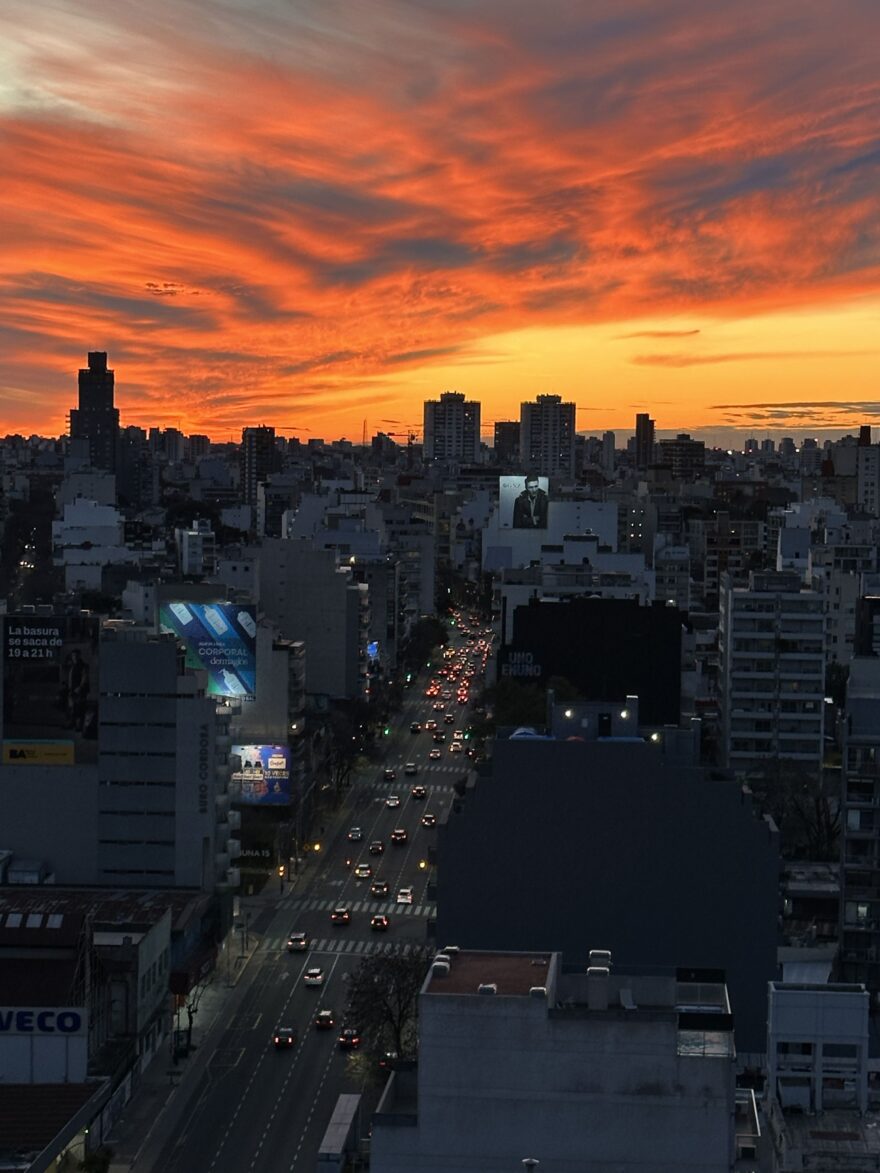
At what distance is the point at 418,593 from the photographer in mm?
117688

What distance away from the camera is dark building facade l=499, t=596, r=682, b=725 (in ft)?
221

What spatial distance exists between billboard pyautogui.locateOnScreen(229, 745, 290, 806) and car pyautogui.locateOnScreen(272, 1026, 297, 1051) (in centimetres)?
1811

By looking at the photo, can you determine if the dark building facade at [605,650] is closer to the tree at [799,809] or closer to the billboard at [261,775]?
the tree at [799,809]

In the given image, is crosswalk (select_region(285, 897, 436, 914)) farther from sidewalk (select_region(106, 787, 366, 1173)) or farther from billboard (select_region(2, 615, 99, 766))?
billboard (select_region(2, 615, 99, 766))

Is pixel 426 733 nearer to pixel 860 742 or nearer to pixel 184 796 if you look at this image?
pixel 184 796

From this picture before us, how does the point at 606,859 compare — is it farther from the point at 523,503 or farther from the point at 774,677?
the point at 523,503

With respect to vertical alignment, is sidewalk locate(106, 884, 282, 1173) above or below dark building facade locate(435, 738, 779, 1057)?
below

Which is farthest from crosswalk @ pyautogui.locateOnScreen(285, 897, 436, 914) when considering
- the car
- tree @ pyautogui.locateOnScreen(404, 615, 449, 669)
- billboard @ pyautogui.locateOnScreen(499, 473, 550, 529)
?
billboard @ pyautogui.locateOnScreen(499, 473, 550, 529)

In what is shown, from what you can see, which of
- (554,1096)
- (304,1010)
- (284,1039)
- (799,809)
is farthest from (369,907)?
(554,1096)

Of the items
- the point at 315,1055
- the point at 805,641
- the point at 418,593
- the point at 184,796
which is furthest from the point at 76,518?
the point at 315,1055

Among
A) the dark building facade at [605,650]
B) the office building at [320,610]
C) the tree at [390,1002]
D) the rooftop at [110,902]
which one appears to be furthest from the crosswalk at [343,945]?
the office building at [320,610]

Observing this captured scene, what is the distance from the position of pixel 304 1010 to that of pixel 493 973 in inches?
676

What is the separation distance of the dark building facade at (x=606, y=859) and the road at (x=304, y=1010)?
11.9ft

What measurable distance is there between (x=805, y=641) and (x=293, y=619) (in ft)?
77.2
